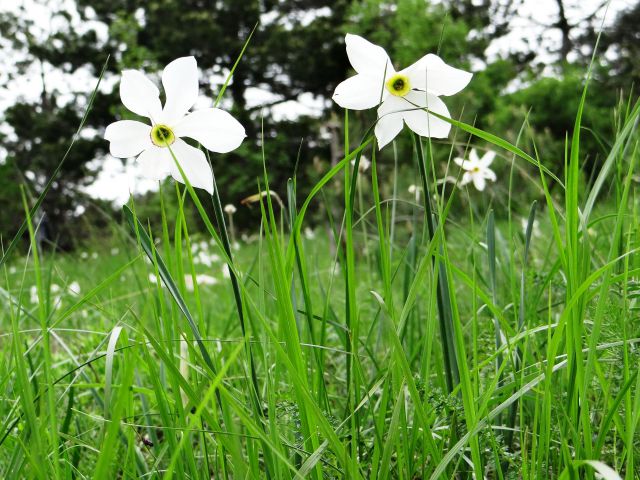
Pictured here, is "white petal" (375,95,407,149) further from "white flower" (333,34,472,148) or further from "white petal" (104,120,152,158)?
"white petal" (104,120,152,158)

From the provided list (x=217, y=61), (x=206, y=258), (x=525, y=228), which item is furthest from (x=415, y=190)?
(x=217, y=61)

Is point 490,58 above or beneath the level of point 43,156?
above

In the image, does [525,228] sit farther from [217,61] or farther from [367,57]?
[217,61]

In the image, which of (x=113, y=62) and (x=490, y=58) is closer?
(x=490, y=58)

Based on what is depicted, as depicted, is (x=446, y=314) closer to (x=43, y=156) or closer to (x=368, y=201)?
(x=368, y=201)

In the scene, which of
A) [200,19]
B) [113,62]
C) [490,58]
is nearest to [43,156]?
[113,62]

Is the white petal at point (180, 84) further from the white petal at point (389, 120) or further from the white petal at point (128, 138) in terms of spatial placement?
the white petal at point (389, 120)

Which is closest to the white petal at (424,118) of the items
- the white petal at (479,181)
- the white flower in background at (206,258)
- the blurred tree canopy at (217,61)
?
the white petal at (479,181)
